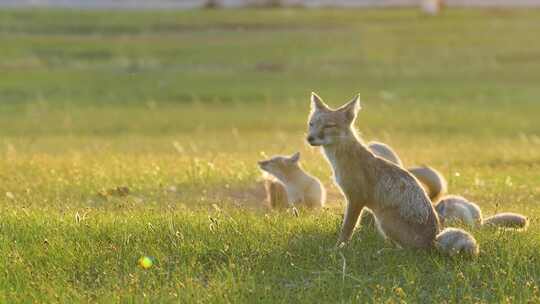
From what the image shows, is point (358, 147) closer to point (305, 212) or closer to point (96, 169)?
point (305, 212)

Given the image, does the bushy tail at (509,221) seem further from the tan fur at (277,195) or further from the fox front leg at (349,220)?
the tan fur at (277,195)

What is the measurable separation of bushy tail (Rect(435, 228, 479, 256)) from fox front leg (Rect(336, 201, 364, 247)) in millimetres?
911

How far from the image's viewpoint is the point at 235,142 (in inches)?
1039

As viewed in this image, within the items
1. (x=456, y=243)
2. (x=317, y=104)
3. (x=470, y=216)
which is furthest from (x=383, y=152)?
(x=456, y=243)

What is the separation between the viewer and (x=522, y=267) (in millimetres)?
9430

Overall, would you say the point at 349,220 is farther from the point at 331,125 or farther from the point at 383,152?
the point at 383,152

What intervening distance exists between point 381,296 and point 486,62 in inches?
1624

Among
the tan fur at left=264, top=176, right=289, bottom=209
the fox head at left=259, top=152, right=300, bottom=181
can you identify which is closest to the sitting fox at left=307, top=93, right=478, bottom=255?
the tan fur at left=264, top=176, right=289, bottom=209

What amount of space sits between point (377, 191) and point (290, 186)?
4024 mm

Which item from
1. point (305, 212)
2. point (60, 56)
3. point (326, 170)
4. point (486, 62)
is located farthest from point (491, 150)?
point (60, 56)

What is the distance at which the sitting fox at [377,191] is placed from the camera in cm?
973

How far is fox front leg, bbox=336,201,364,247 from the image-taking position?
10008 millimetres

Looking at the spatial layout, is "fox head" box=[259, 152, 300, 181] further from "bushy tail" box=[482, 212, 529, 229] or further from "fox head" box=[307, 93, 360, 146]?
"fox head" box=[307, 93, 360, 146]

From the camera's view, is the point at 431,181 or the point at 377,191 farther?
the point at 431,181
